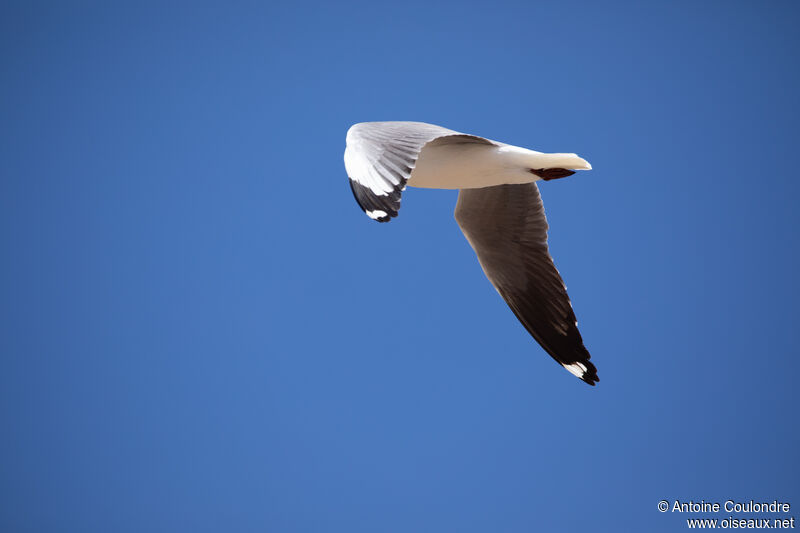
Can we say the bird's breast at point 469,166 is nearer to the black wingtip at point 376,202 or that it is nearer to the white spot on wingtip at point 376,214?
the black wingtip at point 376,202

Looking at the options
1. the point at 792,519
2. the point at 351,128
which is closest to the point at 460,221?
the point at 351,128

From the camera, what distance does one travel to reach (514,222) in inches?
187

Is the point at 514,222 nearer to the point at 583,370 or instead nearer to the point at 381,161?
the point at 583,370

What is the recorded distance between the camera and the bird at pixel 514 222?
13.3 ft

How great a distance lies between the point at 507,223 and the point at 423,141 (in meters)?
1.50

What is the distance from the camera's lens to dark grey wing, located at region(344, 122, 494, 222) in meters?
2.89

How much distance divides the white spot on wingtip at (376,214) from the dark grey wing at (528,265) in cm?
195

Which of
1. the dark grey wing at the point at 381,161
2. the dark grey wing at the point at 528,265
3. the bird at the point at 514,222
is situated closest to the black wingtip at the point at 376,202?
the dark grey wing at the point at 381,161

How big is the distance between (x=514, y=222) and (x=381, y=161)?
5.75 feet

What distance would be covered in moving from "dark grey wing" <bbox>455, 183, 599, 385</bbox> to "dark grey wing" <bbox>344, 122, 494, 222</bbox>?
3.87 ft

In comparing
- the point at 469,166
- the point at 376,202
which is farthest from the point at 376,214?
the point at 469,166

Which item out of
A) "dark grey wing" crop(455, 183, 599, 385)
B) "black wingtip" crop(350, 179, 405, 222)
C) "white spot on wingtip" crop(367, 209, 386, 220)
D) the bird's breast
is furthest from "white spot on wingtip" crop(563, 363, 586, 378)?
"white spot on wingtip" crop(367, 209, 386, 220)

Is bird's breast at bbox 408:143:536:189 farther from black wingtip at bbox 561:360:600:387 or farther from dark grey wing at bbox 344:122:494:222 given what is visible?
black wingtip at bbox 561:360:600:387

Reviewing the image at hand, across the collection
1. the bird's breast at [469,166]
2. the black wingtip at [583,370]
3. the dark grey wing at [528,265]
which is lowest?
the black wingtip at [583,370]
